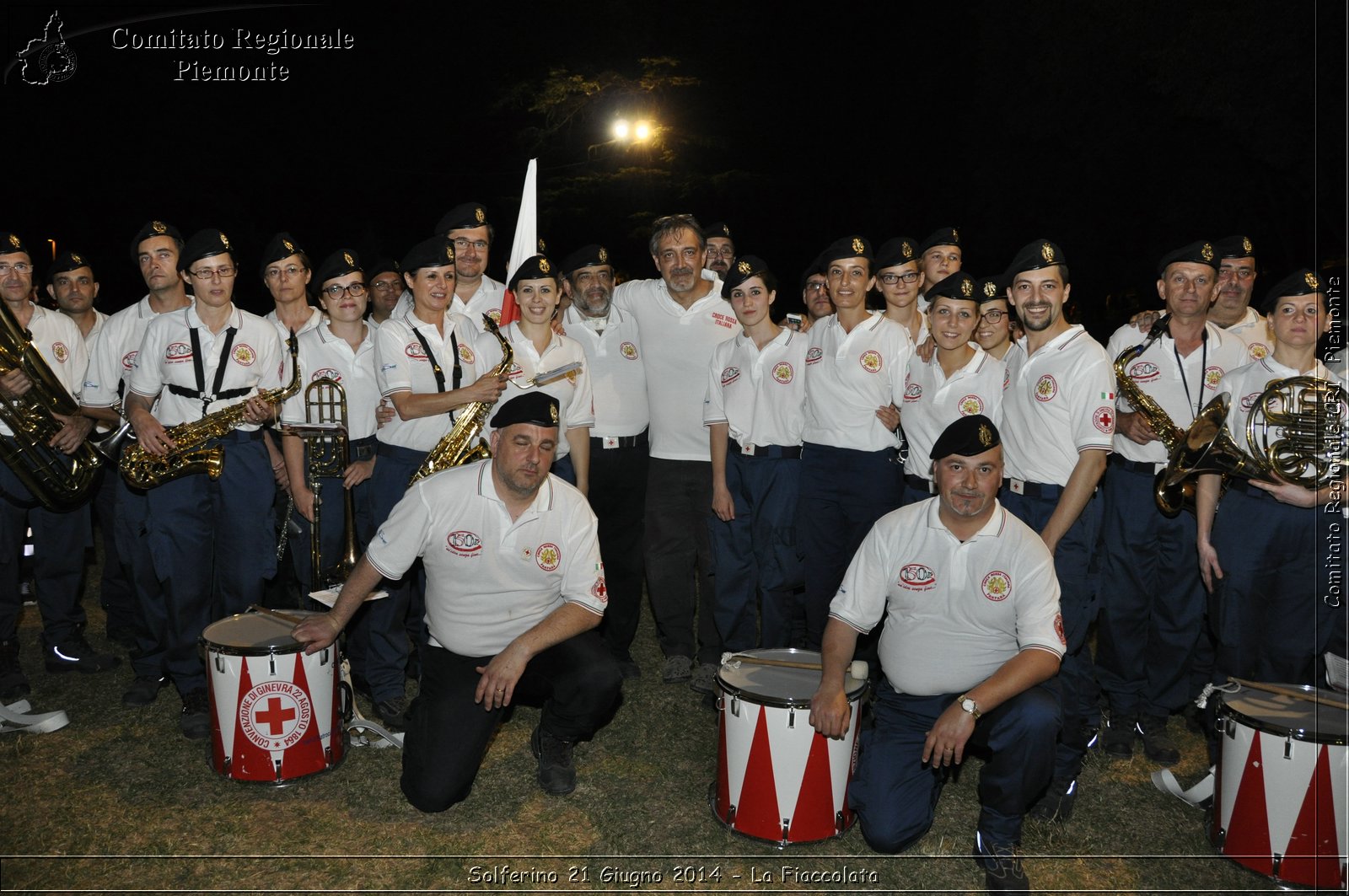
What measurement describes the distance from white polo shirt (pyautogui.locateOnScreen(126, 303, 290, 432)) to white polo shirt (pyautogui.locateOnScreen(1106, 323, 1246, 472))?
4816mm

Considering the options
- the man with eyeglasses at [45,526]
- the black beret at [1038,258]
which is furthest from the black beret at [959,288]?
the man with eyeglasses at [45,526]

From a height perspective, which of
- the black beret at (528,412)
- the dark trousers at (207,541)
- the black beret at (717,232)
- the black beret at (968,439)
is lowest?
the dark trousers at (207,541)

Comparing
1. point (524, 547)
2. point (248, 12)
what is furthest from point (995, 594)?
point (248, 12)

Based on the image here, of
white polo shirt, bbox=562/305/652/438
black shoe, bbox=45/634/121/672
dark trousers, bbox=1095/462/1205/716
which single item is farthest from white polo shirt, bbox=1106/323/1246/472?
black shoe, bbox=45/634/121/672

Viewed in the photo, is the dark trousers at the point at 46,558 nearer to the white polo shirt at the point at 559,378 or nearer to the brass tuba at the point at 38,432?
the brass tuba at the point at 38,432

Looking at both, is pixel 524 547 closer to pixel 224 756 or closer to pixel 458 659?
pixel 458 659

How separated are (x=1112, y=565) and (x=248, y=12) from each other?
1806 centimetres

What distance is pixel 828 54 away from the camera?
28.7 metres

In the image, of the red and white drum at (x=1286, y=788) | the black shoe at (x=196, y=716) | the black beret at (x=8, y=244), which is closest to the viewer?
the red and white drum at (x=1286, y=788)

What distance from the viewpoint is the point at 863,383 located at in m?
5.87

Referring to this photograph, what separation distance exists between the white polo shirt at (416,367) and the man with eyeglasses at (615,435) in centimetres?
83

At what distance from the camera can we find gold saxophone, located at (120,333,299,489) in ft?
18.6

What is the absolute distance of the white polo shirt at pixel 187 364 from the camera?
227 inches

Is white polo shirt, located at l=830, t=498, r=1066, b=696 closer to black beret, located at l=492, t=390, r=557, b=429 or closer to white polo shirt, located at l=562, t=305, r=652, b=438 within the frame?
black beret, located at l=492, t=390, r=557, b=429
